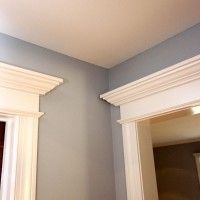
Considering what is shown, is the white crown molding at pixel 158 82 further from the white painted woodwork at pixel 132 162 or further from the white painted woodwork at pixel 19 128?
the white painted woodwork at pixel 19 128

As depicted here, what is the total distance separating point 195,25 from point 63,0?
74cm

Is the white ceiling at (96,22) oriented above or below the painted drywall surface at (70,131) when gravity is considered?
above

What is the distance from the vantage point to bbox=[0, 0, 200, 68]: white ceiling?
3.76ft

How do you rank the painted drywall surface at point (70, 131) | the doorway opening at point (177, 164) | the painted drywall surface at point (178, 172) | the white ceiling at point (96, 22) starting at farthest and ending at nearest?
1. the painted drywall surface at point (178, 172)
2. the doorway opening at point (177, 164)
3. the painted drywall surface at point (70, 131)
4. the white ceiling at point (96, 22)

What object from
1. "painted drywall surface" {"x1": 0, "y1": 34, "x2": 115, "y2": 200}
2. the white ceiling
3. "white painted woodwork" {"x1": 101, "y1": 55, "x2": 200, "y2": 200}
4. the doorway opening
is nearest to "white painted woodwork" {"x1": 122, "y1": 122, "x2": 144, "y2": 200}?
"white painted woodwork" {"x1": 101, "y1": 55, "x2": 200, "y2": 200}

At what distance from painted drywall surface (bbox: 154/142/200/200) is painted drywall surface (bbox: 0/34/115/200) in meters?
3.80

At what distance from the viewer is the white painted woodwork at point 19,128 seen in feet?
3.77

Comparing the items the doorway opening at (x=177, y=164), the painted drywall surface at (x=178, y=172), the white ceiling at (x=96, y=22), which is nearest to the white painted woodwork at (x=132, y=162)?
the white ceiling at (x=96, y=22)

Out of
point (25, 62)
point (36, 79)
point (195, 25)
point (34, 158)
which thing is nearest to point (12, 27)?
point (25, 62)

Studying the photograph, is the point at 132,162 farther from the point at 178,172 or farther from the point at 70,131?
the point at 178,172

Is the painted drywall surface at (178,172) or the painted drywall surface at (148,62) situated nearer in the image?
the painted drywall surface at (148,62)

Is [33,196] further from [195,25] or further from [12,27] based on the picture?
[195,25]

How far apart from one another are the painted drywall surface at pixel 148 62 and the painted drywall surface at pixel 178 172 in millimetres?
3756

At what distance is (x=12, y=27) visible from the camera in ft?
4.16
